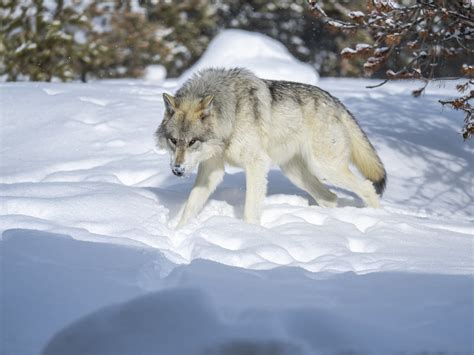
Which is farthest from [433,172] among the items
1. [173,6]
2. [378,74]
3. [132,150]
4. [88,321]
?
[378,74]

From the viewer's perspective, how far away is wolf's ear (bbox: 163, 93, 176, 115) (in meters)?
4.65

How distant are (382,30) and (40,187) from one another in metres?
3.14

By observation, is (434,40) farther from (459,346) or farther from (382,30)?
(459,346)

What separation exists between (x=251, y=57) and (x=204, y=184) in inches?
265

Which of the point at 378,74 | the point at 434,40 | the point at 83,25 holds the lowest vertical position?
the point at 378,74

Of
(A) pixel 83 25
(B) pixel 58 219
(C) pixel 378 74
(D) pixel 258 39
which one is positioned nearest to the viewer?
(B) pixel 58 219

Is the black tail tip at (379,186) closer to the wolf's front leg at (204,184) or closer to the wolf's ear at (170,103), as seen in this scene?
the wolf's front leg at (204,184)

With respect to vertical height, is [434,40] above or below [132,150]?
above

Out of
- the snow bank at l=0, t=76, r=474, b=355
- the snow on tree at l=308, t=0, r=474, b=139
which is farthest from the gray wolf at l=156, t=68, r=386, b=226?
the snow on tree at l=308, t=0, r=474, b=139

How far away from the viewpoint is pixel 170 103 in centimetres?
468

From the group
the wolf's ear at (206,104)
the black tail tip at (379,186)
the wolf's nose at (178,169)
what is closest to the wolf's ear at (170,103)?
the wolf's ear at (206,104)

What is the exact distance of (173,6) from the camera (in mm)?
15922

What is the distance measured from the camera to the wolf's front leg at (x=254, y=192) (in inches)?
193

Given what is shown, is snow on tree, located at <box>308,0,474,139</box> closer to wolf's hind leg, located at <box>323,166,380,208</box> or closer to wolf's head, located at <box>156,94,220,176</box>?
wolf's hind leg, located at <box>323,166,380,208</box>
